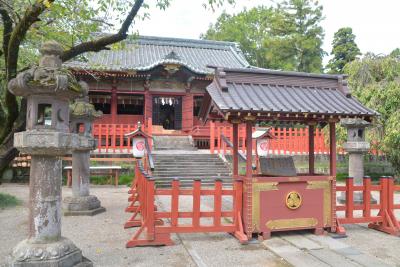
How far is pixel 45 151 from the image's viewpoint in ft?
14.9

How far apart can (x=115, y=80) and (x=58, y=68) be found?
16.6m

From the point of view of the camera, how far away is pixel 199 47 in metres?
27.8

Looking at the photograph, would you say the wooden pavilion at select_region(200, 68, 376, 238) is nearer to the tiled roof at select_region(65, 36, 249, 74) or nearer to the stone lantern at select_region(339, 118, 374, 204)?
the stone lantern at select_region(339, 118, 374, 204)

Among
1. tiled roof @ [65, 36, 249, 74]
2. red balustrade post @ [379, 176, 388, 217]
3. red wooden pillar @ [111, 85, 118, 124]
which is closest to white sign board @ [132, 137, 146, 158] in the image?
red balustrade post @ [379, 176, 388, 217]

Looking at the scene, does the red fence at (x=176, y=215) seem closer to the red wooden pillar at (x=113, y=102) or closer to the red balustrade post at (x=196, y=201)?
the red balustrade post at (x=196, y=201)

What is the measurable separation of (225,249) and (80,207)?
4749 millimetres

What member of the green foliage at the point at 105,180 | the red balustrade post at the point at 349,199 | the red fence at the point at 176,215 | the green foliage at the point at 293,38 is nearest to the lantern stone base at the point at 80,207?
the red fence at the point at 176,215

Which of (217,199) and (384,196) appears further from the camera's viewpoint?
(384,196)

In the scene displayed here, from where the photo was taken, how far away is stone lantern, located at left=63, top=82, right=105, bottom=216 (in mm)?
9070

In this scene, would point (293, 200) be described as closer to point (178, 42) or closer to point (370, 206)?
point (370, 206)

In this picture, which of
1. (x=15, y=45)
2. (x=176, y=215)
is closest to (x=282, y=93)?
(x=176, y=215)

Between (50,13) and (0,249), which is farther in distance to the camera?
(50,13)

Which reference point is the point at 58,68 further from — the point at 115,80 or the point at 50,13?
the point at 115,80

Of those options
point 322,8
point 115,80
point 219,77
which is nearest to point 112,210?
point 219,77
